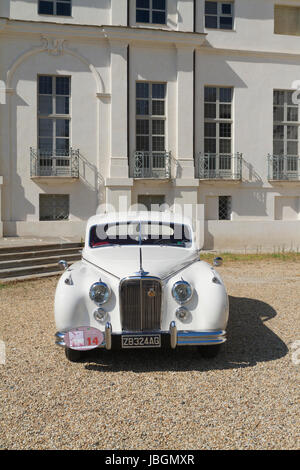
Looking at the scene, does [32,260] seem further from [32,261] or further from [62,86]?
[62,86]

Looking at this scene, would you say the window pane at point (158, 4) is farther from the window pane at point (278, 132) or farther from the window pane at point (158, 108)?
the window pane at point (278, 132)

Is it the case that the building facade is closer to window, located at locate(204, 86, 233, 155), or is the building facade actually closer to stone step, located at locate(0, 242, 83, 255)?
window, located at locate(204, 86, 233, 155)

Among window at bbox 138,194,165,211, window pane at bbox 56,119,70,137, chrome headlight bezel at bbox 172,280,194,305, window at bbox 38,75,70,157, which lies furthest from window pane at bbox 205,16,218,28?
chrome headlight bezel at bbox 172,280,194,305

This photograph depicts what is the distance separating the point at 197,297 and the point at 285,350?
1.38m

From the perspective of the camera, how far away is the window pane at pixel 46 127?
1619 cm

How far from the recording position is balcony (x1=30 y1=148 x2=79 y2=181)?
51.7 ft

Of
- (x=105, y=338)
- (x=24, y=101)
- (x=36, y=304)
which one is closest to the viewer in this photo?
(x=105, y=338)

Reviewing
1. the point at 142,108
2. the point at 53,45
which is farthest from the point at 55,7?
the point at 142,108

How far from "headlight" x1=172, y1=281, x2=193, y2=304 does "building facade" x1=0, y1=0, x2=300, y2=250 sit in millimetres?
11923

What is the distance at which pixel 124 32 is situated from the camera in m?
15.8

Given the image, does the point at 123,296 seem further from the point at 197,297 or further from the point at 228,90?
the point at 228,90

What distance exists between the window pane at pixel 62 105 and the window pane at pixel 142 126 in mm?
2960

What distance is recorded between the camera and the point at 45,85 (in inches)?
634

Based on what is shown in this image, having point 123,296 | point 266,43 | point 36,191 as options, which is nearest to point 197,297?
point 123,296
